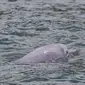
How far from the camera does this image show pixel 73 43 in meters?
9.27

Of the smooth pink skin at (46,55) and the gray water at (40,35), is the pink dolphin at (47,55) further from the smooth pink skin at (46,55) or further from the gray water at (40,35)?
the gray water at (40,35)

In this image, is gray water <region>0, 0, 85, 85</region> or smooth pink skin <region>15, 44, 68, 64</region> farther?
smooth pink skin <region>15, 44, 68, 64</region>

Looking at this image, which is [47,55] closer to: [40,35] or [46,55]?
[46,55]

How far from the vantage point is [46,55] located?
7.98m

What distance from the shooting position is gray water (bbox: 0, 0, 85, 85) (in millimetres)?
7109

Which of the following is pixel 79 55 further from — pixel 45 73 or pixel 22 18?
pixel 22 18

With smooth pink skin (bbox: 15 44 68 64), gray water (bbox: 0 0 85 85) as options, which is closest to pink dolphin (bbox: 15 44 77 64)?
smooth pink skin (bbox: 15 44 68 64)

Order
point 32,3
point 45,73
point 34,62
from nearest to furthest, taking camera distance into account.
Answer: point 45,73 → point 34,62 → point 32,3

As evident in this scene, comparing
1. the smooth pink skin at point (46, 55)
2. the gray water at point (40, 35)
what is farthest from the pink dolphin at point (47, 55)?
the gray water at point (40, 35)

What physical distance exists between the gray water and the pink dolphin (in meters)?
0.17

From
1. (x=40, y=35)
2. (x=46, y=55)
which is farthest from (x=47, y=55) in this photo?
(x=40, y=35)

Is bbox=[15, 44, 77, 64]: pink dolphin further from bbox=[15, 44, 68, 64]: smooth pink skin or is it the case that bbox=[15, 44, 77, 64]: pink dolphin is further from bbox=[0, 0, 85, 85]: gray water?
bbox=[0, 0, 85, 85]: gray water

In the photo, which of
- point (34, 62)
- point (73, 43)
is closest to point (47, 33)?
point (73, 43)

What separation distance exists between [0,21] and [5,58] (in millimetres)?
3378
